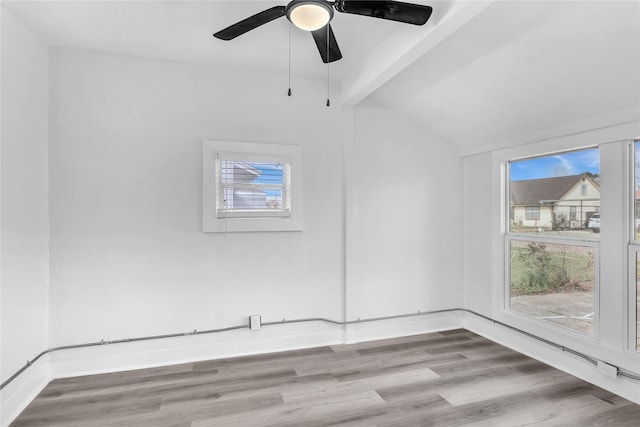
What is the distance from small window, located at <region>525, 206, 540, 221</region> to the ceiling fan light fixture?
2.59 metres

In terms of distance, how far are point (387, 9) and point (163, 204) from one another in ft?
7.40

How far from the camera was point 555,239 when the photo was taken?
9.90ft

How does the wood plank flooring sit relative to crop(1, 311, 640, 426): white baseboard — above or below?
below

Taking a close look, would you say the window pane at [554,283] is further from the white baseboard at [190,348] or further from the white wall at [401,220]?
the white baseboard at [190,348]

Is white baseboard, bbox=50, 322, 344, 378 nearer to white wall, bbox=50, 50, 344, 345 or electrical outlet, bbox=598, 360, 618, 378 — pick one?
white wall, bbox=50, 50, 344, 345

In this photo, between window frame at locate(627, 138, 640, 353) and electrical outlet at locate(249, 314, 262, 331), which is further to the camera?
electrical outlet at locate(249, 314, 262, 331)

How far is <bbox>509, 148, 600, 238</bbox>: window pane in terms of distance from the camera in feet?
8.89

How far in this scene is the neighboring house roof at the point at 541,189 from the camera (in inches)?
115

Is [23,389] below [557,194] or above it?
below

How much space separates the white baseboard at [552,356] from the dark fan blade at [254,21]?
321 centimetres

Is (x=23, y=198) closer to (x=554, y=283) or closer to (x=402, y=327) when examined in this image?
(x=402, y=327)

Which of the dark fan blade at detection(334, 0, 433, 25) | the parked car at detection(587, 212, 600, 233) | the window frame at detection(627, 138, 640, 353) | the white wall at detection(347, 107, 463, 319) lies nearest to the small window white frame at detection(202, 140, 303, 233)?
the white wall at detection(347, 107, 463, 319)

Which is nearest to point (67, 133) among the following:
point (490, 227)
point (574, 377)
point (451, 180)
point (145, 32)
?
point (145, 32)

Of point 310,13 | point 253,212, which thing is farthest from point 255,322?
point 310,13
